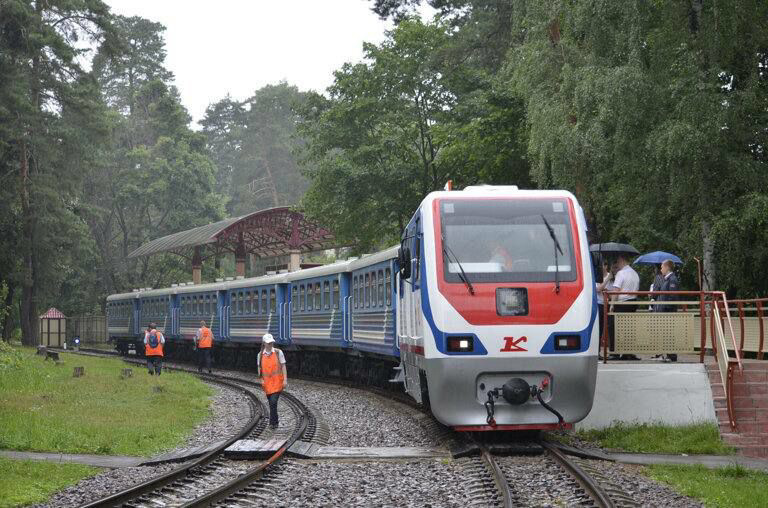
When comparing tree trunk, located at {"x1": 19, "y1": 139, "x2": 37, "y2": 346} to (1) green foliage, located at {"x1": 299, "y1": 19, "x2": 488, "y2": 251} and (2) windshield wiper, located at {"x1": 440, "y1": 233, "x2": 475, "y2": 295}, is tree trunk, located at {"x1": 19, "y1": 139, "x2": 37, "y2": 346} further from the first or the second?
(2) windshield wiper, located at {"x1": 440, "y1": 233, "x2": 475, "y2": 295}

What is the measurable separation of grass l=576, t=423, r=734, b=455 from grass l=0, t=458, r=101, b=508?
6331mm

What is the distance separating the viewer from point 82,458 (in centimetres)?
1398

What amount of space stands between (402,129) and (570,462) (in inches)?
1171

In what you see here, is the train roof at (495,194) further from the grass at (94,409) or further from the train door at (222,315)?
the train door at (222,315)

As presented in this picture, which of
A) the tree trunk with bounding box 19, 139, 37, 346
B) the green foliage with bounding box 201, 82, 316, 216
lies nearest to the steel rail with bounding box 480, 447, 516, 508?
the tree trunk with bounding box 19, 139, 37, 346

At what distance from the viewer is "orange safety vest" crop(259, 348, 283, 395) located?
17062 mm

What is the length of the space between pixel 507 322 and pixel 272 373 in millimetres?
4646

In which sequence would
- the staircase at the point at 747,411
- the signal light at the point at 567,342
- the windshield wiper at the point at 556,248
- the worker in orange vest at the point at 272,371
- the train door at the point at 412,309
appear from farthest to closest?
the worker in orange vest at the point at 272,371, the train door at the point at 412,309, the staircase at the point at 747,411, the windshield wiper at the point at 556,248, the signal light at the point at 567,342

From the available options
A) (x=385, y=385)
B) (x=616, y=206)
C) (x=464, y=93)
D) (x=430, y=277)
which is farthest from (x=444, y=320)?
(x=464, y=93)

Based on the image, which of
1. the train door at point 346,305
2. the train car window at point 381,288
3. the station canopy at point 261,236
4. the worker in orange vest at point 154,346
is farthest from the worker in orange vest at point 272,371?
the station canopy at point 261,236

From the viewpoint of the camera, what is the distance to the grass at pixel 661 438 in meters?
14.1

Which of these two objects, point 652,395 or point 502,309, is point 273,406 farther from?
point 652,395

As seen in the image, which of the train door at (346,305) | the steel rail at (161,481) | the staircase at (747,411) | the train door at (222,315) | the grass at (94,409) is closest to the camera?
the steel rail at (161,481)

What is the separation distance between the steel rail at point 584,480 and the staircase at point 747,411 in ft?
7.85
